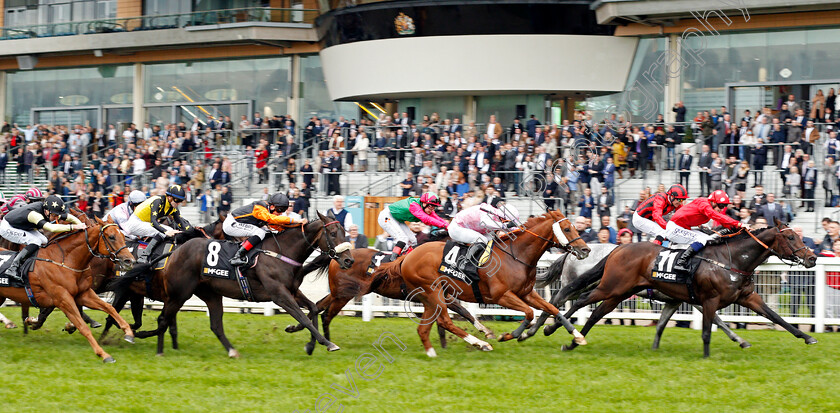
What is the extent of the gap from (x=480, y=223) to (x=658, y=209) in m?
1.92

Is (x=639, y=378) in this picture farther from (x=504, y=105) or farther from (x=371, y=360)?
(x=504, y=105)

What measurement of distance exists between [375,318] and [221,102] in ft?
47.3

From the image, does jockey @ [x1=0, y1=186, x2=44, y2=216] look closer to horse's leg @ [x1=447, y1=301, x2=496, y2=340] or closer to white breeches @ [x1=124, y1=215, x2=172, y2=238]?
white breeches @ [x1=124, y1=215, x2=172, y2=238]

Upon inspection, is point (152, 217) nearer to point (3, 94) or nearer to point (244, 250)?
point (244, 250)

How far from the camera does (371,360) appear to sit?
8.45 m

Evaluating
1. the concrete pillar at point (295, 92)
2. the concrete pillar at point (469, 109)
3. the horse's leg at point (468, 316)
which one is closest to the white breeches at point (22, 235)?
the horse's leg at point (468, 316)

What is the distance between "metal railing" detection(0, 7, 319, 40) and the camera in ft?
75.8

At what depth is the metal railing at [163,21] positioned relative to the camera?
23.1 metres

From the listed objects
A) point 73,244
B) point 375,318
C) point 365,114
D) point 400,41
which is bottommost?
point 375,318

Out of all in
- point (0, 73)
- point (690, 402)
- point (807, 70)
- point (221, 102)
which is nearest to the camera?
point (690, 402)

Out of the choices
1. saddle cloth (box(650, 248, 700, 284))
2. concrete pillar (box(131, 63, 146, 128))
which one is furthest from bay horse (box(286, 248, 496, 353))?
concrete pillar (box(131, 63, 146, 128))

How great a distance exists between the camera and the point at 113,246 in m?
8.95

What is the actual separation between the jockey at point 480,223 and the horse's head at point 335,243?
1141 millimetres

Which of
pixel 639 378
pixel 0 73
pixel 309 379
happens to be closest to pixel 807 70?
pixel 639 378
